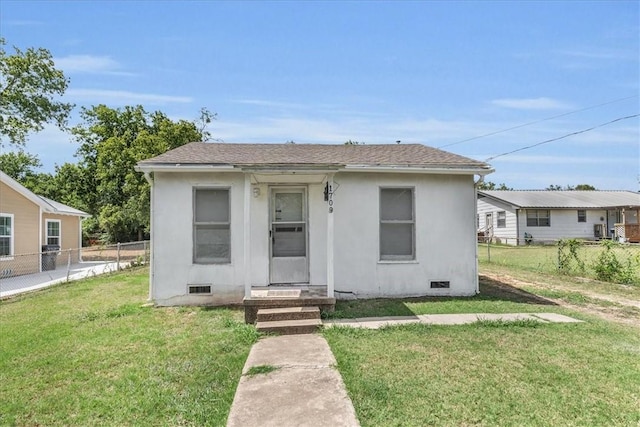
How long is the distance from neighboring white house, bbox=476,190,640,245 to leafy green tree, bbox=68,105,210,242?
840 inches

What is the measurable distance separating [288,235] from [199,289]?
2.05 m

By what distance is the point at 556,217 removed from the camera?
25.2 meters

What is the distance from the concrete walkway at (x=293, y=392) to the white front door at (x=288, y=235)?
2.80 meters

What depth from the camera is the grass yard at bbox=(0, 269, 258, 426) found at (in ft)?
10.2

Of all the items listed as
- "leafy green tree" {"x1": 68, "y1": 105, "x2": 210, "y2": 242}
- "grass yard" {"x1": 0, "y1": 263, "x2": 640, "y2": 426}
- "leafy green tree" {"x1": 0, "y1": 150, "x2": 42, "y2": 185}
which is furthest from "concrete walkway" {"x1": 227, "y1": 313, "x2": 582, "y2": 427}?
"leafy green tree" {"x1": 0, "y1": 150, "x2": 42, "y2": 185}

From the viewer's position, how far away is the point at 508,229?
25.4 meters

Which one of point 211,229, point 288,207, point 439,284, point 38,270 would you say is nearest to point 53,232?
point 38,270

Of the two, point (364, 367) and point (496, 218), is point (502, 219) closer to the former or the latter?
point (496, 218)

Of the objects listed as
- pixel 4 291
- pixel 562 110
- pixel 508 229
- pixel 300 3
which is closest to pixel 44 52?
pixel 4 291

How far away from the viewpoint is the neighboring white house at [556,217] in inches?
966

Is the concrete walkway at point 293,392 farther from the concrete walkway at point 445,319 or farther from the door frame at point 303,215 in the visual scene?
the door frame at point 303,215

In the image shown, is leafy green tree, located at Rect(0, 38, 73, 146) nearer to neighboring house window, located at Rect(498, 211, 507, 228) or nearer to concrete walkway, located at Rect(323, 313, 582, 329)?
concrete walkway, located at Rect(323, 313, 582, 329)

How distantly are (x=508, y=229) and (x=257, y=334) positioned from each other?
2448cm

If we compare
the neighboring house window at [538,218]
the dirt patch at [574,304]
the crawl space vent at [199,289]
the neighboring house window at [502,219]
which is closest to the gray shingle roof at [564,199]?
the neighboring house window at [538,218]
